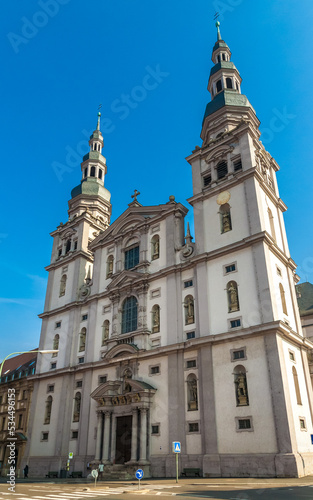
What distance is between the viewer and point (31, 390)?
42.5 m

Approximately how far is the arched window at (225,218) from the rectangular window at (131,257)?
370 inches

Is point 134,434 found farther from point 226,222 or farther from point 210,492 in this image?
Answer: point 226,222

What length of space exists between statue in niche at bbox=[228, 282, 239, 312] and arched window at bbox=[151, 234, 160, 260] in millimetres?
8577

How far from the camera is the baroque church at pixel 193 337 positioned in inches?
968

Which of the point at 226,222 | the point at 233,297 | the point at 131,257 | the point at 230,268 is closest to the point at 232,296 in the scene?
the point at 233,297

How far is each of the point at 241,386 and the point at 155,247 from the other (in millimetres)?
14967

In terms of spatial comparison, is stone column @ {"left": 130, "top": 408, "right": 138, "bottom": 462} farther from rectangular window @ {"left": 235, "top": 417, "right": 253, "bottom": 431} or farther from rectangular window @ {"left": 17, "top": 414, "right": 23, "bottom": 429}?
rectangular window @ {"left": 17, "top": 414, "right": 23, "bottom": 429}

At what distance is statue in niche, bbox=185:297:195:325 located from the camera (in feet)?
99.0

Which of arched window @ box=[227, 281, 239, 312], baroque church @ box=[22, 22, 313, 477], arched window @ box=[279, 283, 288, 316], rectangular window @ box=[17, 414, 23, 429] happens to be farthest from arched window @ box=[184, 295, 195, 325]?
rectangular window @ box=[17, 414, 23, 429]

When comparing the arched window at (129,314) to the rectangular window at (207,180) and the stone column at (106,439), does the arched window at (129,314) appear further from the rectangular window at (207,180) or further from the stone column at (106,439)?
the rectangular window at (207,180)

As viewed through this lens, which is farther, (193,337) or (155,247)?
(155,247)

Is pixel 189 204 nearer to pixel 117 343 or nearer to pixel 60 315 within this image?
pixel 117 343

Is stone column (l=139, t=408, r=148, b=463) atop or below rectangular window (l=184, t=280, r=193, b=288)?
below

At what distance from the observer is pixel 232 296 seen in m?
28.4
